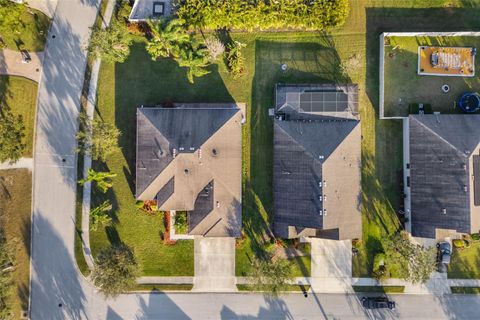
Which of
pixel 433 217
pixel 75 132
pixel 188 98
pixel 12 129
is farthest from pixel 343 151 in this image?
pixel 12 129

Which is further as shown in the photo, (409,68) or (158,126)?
(409,68)

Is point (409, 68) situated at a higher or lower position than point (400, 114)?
higher

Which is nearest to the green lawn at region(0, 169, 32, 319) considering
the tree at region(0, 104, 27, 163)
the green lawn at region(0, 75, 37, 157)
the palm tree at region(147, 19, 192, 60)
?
the tree at region(0, 104, 27, 163)

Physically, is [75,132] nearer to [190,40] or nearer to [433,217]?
[190,40]

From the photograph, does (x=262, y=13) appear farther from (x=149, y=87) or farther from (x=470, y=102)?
(x=470, y=102)

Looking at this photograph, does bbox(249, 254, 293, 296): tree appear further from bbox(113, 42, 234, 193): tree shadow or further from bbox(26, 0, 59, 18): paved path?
bbox(26, 0, 59, 18): paved path

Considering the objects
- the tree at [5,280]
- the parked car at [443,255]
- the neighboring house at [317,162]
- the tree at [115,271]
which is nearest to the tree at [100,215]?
the tree at [115,271]

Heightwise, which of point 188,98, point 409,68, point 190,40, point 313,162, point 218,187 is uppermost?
point 190,40
